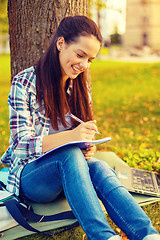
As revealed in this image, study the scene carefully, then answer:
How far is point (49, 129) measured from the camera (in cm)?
235

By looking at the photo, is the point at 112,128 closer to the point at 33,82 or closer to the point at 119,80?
the point at 33,82

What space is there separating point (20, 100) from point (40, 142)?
35cm

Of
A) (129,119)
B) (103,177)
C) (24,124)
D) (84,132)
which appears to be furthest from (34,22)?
(129,119)

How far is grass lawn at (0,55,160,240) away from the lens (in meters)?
3.30

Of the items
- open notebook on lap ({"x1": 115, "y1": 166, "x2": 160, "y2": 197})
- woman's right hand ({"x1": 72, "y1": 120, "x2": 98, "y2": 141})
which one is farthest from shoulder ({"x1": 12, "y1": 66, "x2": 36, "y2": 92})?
open notebook on lap ({"x1": 115, "y1": 166, "x2": 160, "y2": 197})

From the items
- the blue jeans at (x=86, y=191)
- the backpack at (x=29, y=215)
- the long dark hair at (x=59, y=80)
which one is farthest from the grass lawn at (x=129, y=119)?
the long dark hair at (x=59, y=80)

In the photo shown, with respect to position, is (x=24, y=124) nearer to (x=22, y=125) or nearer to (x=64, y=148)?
(x=22, y=125)

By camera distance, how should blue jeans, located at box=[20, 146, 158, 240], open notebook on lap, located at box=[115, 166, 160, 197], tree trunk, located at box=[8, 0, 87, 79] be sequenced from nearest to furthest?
blue jeans, located at box=[20, 146, 158, 240], open notebook on lap, located at box=[115, 166, 160, 197], tree trunk, located at box=[8, 0, 87, 79]

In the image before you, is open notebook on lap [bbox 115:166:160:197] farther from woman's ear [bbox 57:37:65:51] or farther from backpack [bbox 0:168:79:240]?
woman's ear [bbox 57:37:65:51]

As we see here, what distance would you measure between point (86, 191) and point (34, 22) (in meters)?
1.94

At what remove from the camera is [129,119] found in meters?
5.43

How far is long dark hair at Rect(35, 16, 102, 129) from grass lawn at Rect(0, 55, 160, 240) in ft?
1.74

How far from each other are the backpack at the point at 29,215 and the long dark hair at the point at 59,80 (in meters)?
0.65

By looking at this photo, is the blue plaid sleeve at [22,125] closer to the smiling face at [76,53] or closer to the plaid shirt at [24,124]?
the plaid shirt at [24,124]
